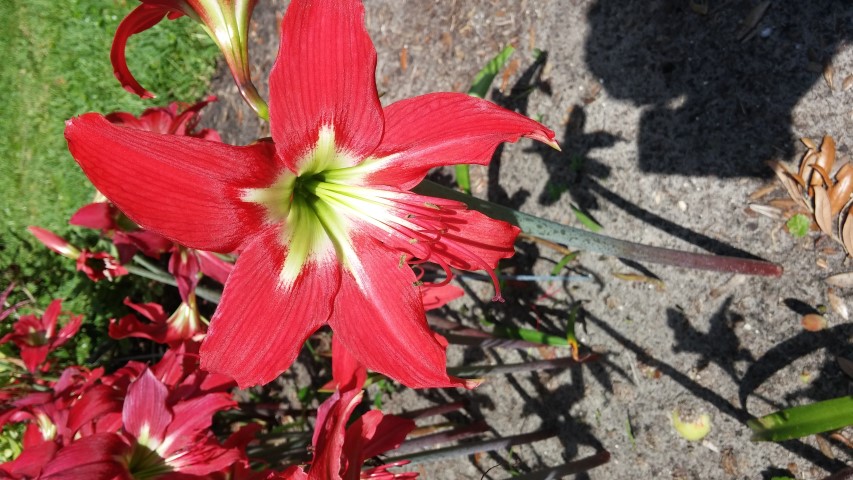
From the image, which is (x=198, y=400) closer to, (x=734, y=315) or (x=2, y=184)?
(x=734, y=315)

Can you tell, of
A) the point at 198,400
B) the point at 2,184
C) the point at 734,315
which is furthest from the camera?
the point at 2,184

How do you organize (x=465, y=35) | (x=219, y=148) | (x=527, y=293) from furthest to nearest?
(x=465, y=35)
(x=527, y=293)
(x=219, y=148)

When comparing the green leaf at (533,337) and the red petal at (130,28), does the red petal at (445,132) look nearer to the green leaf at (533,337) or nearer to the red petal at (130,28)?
the red petal at (130,28)

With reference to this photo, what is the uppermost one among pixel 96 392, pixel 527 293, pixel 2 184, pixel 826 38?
pixel 2 184

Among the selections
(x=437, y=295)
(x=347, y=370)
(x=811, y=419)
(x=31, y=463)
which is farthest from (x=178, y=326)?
(x=811, y=419)

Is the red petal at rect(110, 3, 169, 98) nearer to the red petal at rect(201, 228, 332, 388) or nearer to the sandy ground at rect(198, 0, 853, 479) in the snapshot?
the red petal at rect(201, 228, 332, 388)

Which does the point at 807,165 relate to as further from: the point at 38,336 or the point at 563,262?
the point at 38,336

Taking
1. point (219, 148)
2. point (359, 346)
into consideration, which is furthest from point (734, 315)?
point (219, 148)
